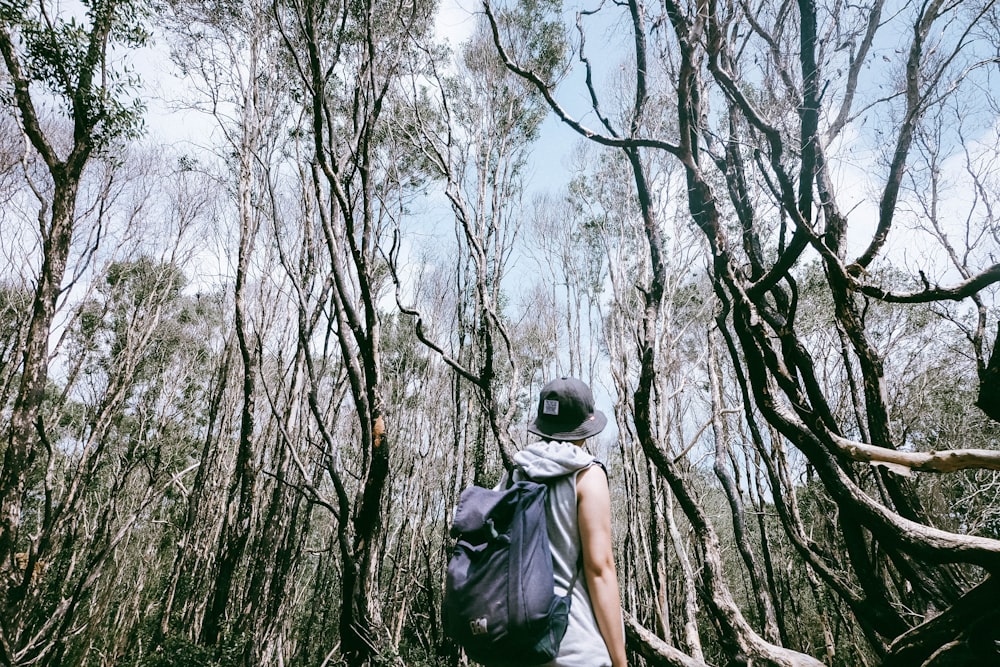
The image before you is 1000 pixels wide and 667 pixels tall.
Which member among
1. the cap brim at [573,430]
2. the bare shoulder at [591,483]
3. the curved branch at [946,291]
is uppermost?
the curved branch at [946,291]

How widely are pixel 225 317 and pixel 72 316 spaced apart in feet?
7.22

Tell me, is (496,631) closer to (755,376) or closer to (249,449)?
(755,376)

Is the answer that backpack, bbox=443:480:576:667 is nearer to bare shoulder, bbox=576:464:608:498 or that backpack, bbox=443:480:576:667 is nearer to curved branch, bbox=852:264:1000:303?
bare shoulder, bbox=576:464:608:498

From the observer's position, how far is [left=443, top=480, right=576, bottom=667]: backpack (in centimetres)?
100

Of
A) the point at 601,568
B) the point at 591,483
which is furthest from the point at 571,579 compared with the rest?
the point at 591,483

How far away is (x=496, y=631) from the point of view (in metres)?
1.01

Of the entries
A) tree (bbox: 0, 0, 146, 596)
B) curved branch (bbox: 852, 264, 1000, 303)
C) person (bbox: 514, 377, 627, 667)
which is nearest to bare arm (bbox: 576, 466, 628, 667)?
person (bbox: 514, 377, 627, 667)

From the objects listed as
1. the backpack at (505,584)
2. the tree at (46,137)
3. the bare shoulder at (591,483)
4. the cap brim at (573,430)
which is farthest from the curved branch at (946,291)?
the tree at (46,137)

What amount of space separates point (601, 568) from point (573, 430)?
0.32 meters

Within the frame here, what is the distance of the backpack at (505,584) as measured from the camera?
100 centimetres

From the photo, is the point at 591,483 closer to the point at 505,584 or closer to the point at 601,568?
the point at 601,568

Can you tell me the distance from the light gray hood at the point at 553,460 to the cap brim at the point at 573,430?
20 millimetres

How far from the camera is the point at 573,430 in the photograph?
4.15 feet

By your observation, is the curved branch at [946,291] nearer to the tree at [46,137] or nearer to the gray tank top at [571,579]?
the gray tank top at [571,579]
